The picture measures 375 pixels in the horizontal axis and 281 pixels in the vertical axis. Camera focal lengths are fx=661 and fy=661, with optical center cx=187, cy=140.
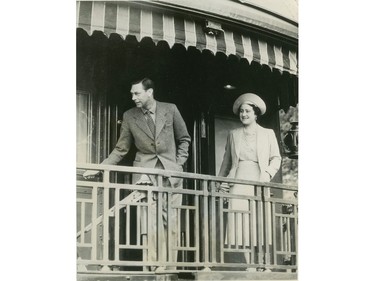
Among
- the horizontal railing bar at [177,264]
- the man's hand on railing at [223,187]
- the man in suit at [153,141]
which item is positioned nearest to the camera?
the horizontal railing bar at [177,264]

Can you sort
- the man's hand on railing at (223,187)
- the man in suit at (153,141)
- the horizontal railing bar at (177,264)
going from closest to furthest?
the horizontal railing bar at (177,264) < the man in suit at (153,141) < the man's hand on railing at (223,187)

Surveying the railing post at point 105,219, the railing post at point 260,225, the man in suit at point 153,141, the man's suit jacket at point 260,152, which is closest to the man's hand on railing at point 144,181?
the man in suit at point 153,141

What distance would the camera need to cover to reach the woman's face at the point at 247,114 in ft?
12.0

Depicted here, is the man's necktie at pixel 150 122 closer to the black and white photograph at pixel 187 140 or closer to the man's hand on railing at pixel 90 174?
the black and white photograph at pixel 187 140

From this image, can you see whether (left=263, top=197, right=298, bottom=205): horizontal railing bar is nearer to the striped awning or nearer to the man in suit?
the man in suit

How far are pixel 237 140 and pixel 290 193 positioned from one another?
41cm

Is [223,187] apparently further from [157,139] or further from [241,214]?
[157,139]

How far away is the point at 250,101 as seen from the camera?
3650 mm

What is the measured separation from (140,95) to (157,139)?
0.25 m

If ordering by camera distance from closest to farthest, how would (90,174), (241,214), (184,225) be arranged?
1. (90,174)
2. (184,225)
3. (241,214)

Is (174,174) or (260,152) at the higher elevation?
(260,152)

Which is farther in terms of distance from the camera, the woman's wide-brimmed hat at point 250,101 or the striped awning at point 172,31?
the woman's wide-brimmed hat at point 250,101

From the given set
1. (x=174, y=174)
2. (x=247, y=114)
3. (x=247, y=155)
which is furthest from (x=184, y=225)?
(x=247, y=114)
